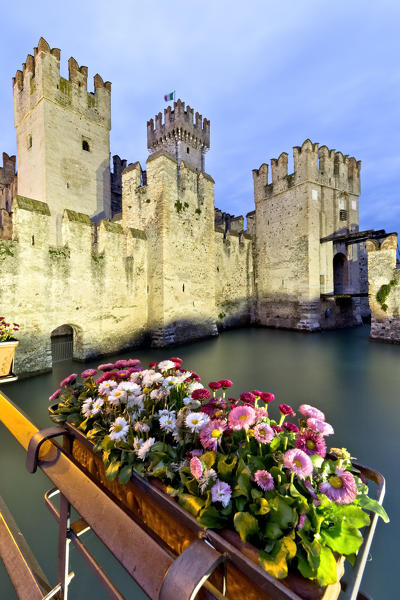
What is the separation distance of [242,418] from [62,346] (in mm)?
11147

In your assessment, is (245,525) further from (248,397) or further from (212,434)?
(248,397)

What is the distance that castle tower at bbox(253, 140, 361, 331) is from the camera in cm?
1512

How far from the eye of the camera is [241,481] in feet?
3.45

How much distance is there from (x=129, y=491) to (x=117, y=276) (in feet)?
30.3

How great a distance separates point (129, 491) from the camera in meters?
1.28

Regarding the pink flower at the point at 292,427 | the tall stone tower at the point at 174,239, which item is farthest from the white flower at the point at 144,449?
the tall stone tower at the point at 174,239

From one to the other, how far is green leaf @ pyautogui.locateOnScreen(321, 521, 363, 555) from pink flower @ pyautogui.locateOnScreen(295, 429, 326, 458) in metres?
0.30

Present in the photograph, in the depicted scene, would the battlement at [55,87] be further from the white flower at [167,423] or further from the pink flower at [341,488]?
the pink flower at [341,488]

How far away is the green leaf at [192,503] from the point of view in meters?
1.02

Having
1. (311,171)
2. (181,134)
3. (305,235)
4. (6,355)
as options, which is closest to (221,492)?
(6,355)

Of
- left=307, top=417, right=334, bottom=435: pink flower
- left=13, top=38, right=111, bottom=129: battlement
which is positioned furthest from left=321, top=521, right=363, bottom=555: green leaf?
left=13, top=38, right=111, bottom=129: battlement

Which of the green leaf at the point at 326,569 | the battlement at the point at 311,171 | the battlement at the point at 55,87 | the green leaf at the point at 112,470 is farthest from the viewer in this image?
the battlement at the point at 311,171

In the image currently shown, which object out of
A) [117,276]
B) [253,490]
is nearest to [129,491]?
[253,490]

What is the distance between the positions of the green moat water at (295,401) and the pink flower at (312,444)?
71.5 inches
